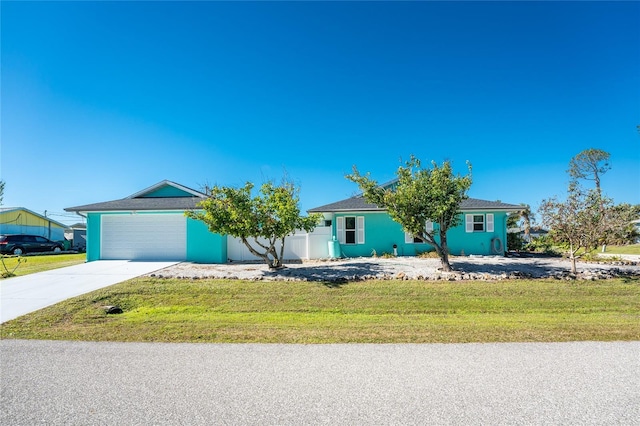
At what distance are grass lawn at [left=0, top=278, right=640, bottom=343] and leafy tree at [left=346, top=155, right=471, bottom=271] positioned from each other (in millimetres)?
2280

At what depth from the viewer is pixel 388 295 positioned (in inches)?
345

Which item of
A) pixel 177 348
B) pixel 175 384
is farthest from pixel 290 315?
pixel 175 384

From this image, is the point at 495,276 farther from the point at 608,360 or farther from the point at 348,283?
the point at 608,360

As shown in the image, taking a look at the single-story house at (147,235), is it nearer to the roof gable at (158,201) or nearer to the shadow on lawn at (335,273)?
the roof gable at (158,201)

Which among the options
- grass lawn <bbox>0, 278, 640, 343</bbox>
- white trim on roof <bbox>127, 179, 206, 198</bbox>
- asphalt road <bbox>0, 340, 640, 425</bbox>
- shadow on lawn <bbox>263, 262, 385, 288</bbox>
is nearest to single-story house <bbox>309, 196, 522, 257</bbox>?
shadow on lawn <bbox>263, 262, 385, 288</bbox>

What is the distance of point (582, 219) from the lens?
1030 cm

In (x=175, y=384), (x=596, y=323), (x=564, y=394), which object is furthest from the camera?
(x=596, y=323)

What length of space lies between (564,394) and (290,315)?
503 centimetres

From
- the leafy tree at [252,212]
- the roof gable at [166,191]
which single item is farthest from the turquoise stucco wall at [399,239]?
the roof gable at [166,191]

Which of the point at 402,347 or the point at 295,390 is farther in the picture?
the point at 402,347

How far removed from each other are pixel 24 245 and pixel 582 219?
1252 inches

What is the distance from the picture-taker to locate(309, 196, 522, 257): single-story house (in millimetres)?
16375

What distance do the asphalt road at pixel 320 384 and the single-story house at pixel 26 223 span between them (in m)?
32.0

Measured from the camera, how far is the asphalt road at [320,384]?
299cm
